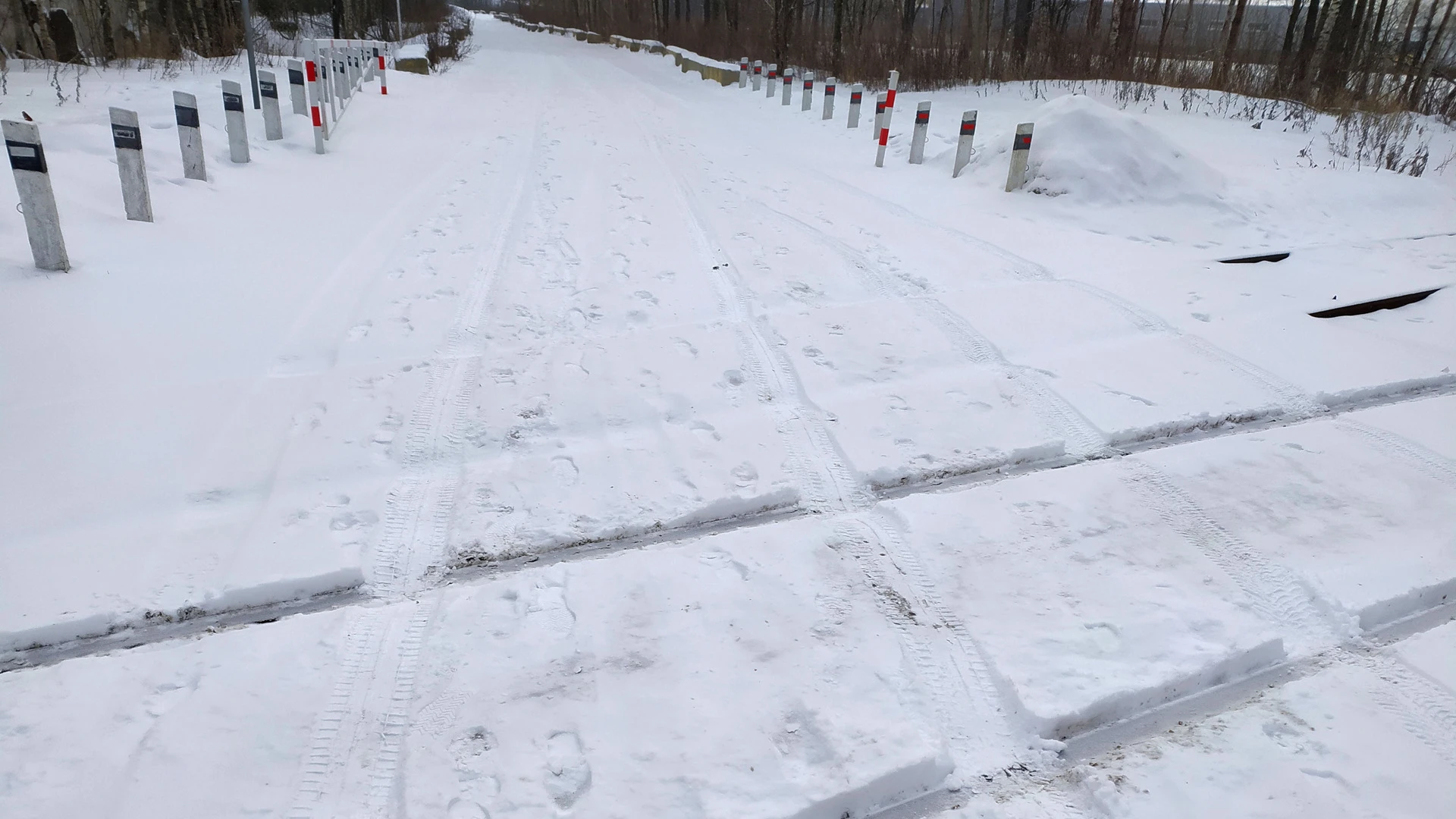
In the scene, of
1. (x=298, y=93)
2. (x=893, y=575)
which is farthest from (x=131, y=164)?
(x=298, y=93)

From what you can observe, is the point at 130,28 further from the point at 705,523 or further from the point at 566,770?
the point at 566,770

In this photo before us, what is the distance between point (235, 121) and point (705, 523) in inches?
313

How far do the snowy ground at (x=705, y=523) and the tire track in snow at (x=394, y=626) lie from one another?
0.01 metres

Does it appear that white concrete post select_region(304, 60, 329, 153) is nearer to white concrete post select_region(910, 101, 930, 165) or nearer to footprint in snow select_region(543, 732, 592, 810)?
white concrete post select_region(910, 101, 930, 165)

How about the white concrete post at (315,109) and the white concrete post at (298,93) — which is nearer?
the white concrete post at (315,109)

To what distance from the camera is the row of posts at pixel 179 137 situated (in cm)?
510

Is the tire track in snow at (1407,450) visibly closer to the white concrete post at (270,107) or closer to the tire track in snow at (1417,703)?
the tire track in snow at (1417,703)

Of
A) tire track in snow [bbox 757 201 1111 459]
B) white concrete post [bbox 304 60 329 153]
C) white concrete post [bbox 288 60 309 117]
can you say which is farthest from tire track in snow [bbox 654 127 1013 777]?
white concrete post [bbox 288 60 309 117]

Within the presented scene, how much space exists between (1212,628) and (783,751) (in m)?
1.67

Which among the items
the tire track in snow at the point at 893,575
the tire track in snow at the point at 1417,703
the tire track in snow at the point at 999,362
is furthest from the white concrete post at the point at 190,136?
the tire track in snow at the point at 1417,703

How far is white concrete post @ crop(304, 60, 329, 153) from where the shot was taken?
9.85 metres

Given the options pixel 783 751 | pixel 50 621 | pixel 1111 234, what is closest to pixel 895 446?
pixel 783 751

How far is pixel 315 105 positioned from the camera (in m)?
10.2

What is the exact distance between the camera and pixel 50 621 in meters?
2.81
